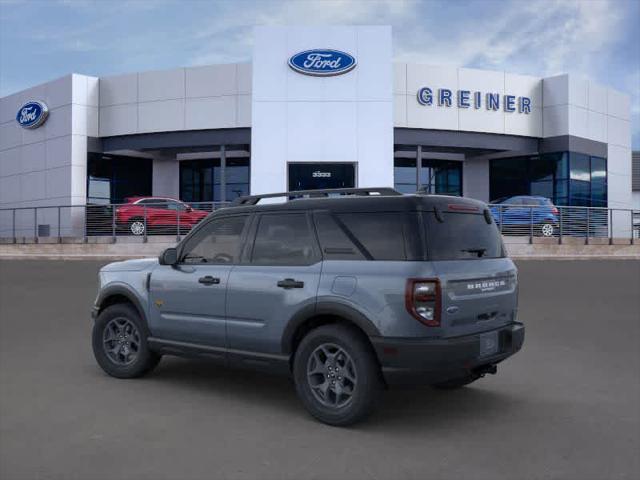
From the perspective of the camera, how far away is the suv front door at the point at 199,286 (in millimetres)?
5676

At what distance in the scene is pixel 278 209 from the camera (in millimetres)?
5535

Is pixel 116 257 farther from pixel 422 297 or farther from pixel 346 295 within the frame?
pixel 422 297

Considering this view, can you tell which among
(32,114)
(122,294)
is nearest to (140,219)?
(32,114)

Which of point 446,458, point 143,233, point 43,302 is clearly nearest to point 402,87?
point 143,233

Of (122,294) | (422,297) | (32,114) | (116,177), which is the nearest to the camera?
(422,297)

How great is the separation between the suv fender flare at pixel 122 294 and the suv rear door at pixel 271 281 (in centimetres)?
130

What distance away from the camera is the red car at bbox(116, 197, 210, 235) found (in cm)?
2283

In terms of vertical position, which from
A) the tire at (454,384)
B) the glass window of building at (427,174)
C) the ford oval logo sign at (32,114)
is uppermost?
the ford oval logo sign at (32,114)

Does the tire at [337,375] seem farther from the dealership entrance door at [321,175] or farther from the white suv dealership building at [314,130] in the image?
the dealership entrance door at [321,175]

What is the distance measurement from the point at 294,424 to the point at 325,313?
954mm

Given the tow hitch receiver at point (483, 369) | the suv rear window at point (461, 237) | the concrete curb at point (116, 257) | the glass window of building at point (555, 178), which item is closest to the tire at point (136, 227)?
the concrete curb at point (116, 257)

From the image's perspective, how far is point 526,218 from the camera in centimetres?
2331

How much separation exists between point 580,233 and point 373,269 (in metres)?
22.4

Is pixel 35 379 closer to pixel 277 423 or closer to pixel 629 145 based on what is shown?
pixel 277 423
